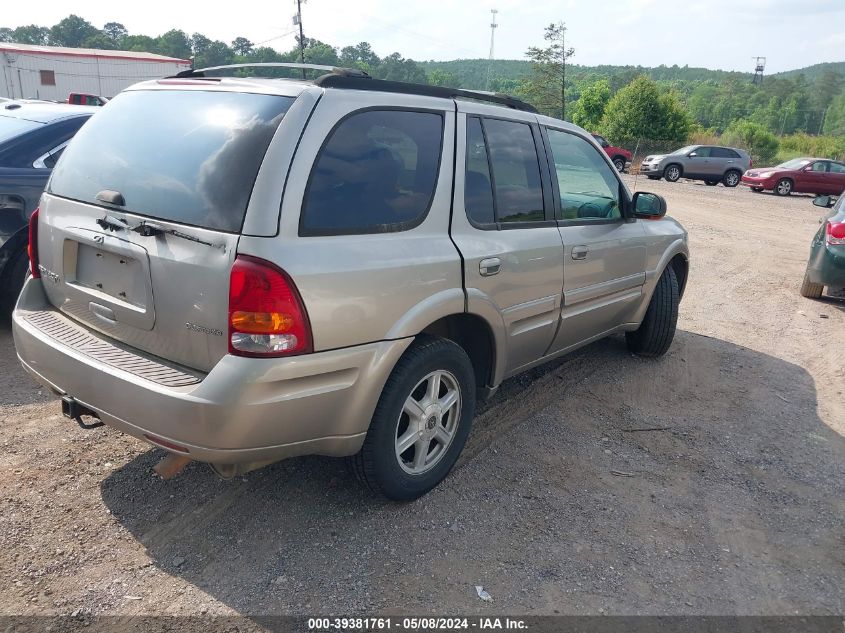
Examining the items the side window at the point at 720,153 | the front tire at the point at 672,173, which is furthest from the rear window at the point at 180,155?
the side window at the point at 720,153

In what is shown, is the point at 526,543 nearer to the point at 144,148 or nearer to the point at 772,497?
the point at 772,497

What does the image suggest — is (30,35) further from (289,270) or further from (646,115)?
(289,270)

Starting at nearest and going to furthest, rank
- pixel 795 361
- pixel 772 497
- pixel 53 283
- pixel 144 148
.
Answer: pixel 144 148
pixel 53 283
pixel 772 497
pixel 795 361

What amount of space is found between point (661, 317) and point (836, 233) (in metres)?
3.26

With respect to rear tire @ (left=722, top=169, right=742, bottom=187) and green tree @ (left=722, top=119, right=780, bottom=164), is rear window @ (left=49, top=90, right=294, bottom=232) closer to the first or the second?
rear tire @ (left=722, top=169, right=742, bottom=187)

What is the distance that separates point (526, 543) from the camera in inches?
119

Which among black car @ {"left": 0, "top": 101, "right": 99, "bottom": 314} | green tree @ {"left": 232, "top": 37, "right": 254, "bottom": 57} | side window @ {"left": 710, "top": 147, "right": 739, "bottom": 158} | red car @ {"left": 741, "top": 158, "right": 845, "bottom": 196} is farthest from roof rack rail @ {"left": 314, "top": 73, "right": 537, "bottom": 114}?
green tree @ {"left": 232, "top": 37, "right": 254, "bottom": 57}

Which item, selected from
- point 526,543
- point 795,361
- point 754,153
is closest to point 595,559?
point 526,543

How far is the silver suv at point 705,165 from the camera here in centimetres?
2750

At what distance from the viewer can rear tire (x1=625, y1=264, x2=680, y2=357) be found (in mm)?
5281

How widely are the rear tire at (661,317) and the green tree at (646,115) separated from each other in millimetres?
42344

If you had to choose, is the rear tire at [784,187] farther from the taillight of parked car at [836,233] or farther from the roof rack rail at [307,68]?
the roof rack rail at [307,68]

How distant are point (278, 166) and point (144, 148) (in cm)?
78

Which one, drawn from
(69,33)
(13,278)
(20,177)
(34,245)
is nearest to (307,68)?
(34,245)
